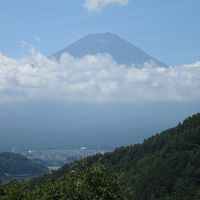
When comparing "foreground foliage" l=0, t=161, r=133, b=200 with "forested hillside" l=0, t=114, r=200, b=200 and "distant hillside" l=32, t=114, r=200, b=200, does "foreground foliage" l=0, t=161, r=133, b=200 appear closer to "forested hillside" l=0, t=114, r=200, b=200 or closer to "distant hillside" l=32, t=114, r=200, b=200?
"forested hillside" l=0, t=114, r=200, b=200

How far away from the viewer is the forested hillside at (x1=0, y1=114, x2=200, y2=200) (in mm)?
27266

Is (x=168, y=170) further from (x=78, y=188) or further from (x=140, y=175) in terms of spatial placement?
(x=78, y=188)

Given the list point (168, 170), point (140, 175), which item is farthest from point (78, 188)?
point (140, 175)

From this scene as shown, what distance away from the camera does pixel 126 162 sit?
131375mm

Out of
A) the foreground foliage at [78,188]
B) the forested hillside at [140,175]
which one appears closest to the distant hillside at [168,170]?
the forested hillside at [140,175]

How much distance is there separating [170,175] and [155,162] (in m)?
9.38

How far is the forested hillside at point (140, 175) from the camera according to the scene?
1073 inches

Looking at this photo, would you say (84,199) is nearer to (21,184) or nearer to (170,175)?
(21,184)

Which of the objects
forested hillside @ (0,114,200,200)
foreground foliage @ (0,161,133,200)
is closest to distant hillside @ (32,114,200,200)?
forested hillside @ (0,114,200,200)

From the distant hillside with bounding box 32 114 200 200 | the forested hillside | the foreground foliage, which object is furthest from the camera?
the distant hillside with bounding box 32 114 200 200

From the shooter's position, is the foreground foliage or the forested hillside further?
the forested hillside

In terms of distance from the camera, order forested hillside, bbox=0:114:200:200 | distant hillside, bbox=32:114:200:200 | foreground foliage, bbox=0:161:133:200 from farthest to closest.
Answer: distant hillside, bbox=32:114:200:200 < forested hillside, bbox=0:114:200:200 < foreground foliage, bbox=0:161:133:200

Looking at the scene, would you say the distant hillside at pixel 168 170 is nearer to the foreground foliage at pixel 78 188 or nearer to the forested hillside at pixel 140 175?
the forested hillside at pixel 140 175

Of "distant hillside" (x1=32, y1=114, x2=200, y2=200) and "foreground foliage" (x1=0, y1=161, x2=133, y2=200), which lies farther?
"distant hillside" (x1=32, y1=114, x2=200, y2=200)
